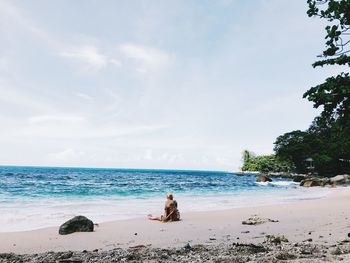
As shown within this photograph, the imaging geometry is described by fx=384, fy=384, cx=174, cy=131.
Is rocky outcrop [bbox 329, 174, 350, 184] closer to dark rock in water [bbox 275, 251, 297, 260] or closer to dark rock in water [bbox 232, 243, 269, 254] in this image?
dark rock in water [bbox 232, 243, 269, 254]

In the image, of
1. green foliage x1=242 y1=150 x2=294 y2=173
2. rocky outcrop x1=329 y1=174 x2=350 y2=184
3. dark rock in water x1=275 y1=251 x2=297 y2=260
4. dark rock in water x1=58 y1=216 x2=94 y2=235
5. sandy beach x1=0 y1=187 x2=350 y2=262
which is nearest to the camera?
dark rock in water x1=275 y1=251 x2=297 y2=260

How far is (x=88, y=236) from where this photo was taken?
10.8m

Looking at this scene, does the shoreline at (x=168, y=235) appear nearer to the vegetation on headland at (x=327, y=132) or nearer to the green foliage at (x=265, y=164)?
the vegetation on headland at (x=327, y=132)

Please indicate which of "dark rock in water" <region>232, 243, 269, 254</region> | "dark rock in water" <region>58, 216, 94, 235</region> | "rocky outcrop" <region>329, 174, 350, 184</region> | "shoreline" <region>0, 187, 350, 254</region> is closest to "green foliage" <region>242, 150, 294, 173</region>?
"rocky outcrop" <region>329, 174, 350, 184</region>

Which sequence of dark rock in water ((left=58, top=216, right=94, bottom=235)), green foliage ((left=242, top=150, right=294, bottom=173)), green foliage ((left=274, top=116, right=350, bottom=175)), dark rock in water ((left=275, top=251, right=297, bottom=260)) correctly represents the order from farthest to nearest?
1. green foliage ((left=242, top=150, right=294, bottom=173))
2. green foliage ((left=274, top=116, right=350, bottom=175))
3. dark rock in water ((left=58, top=216, right=94, bottom=235))
4. dark rock in water ((left=275, top=251, right=297, bottom=260))

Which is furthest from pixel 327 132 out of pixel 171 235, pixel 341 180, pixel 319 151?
pixel 171 235

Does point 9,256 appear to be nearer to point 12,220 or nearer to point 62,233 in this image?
point 62,233

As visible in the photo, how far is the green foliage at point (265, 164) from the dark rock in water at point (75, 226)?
99.1 metres

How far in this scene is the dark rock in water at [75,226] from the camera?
442 inches

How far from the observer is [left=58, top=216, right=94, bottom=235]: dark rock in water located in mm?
11234

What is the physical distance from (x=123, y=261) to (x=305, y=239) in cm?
465

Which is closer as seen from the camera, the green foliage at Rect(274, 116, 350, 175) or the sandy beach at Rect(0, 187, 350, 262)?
the sandy beach at Rect(0, 187, 350, 262)

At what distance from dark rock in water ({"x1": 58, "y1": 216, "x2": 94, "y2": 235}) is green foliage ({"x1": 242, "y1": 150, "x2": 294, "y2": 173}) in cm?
9907

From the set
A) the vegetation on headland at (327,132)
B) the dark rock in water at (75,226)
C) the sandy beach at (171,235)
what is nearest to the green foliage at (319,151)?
the vegetation on headland at (327,132)
